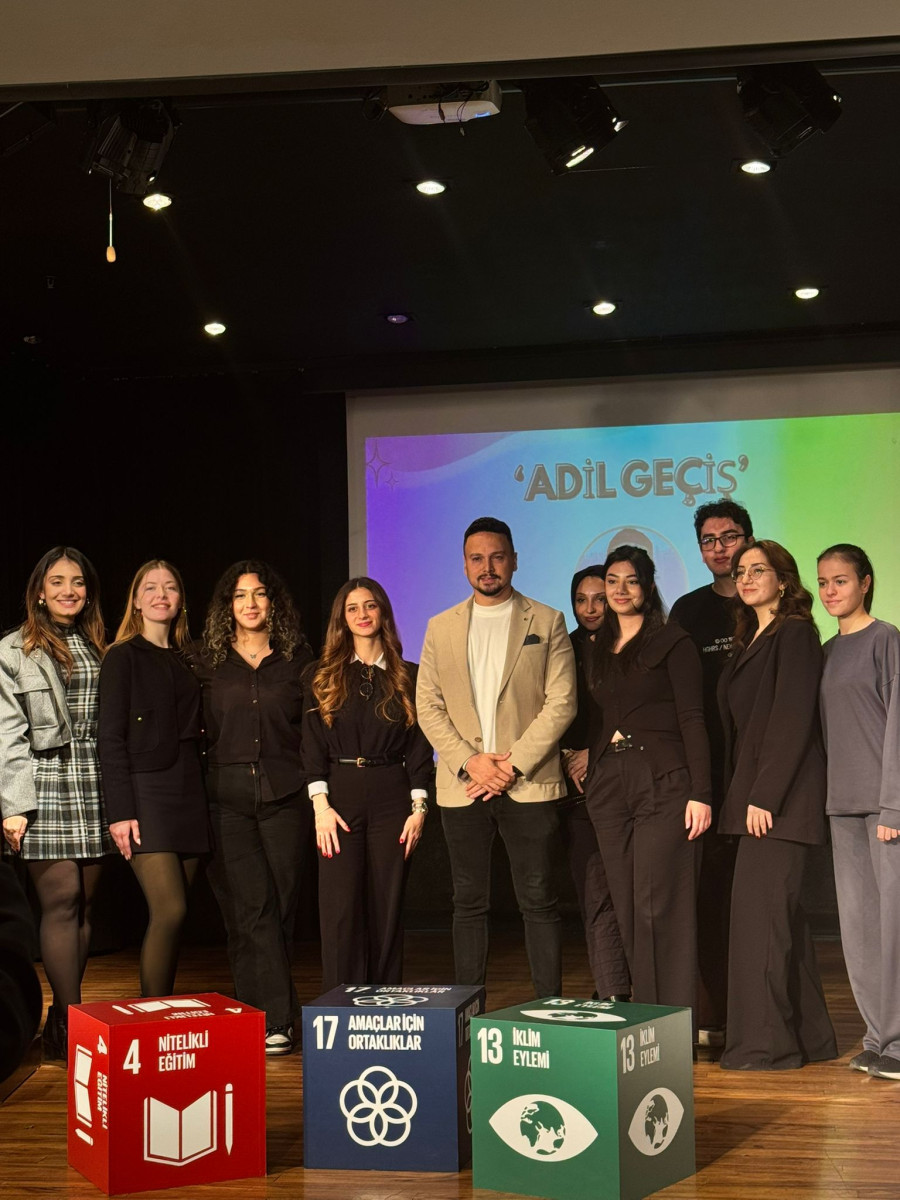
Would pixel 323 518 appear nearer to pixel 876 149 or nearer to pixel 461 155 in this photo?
pixel 461 155

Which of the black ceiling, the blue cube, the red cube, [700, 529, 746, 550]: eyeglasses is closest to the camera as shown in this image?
the red cube

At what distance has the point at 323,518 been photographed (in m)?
6.91

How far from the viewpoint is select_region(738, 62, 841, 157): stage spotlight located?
150 inches

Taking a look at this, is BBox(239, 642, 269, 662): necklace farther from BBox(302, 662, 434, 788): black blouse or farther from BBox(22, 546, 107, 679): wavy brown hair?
BBox(22, 546, 107, 679): wavy brown hair

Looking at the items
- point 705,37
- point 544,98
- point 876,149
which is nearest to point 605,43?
point 705,37

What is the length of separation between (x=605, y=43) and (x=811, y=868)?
16.6 feet

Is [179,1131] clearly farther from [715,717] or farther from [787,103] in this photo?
[787,103]

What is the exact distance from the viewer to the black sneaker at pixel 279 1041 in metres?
4.28

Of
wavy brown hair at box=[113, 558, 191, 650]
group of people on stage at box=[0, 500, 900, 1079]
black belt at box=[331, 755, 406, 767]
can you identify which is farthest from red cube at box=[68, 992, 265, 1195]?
wavy brown hair at box=[113, 558, 191, 650]

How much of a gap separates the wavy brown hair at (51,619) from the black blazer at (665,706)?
5.74 ft

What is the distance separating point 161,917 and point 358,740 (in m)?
0.85

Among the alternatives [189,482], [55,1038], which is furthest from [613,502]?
[55,1038]

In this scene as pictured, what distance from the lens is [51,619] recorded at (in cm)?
446

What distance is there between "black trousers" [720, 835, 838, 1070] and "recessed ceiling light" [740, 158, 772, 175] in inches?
91.9
